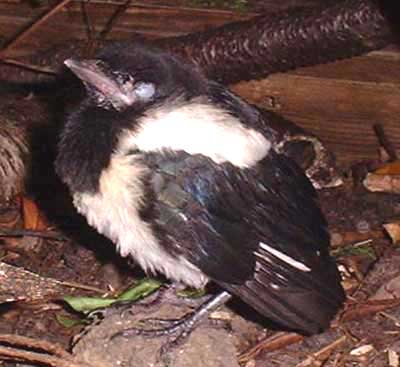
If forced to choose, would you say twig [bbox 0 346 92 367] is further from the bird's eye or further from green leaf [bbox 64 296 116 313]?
the bird's eye

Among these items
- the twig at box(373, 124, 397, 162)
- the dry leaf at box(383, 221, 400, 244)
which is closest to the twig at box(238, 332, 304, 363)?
the dry leaf at box(383, 221, 400, 244)

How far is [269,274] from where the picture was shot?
322cm

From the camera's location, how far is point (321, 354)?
352cm

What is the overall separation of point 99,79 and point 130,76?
0.07 meters

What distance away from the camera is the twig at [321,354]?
137 inches

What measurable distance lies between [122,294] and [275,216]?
640mm

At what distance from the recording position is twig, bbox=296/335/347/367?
11.5 feet

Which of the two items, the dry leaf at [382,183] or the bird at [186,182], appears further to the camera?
the dry leaf at [382,183]

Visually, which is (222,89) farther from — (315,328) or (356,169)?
(356,169)

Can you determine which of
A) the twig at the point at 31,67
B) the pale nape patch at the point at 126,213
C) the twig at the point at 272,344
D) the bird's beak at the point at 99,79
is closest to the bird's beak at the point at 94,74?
the bird's beak at the point at 99,79

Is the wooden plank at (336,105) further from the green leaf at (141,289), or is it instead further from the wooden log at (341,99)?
the green leaf at (141,289)

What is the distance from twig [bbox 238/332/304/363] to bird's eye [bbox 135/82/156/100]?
766 millimetres

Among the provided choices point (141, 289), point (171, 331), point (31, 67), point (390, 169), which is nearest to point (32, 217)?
point (31, 67)

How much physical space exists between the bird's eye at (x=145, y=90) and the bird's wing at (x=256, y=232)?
151 mm
